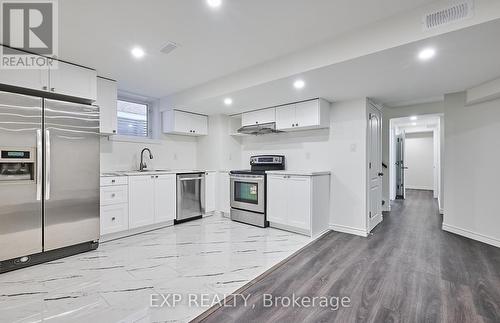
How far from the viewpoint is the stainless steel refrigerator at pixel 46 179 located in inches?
93.8

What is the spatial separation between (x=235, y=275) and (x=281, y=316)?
2.29 ft

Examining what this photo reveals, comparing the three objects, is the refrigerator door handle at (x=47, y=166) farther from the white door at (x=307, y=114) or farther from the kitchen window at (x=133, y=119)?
the white door at (x=307, y=114)

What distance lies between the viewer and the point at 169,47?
2555 mm

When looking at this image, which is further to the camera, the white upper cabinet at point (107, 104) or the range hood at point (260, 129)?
the range hood at point (260, 129)

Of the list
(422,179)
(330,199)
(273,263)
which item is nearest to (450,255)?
(330,199)

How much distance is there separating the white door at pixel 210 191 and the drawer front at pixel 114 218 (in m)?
1.55

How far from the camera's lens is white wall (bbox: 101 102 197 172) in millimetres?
3858

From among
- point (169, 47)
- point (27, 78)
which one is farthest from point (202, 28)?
point (27, 78)

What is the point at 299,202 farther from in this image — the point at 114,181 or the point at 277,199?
the point at 114,181

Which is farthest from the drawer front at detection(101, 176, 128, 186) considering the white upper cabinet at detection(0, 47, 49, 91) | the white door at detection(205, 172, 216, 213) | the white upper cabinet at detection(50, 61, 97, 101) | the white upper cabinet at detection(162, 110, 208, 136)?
the white door at detection(205, 172, 216, 213)

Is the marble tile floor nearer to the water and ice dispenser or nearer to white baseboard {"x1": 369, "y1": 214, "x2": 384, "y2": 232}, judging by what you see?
the water and ice dispenser

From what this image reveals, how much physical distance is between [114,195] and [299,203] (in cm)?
264

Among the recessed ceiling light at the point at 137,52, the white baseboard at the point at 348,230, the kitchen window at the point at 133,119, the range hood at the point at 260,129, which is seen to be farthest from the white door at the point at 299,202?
the kitchen window at the point at 133,119

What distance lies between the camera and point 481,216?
332 centimetres
